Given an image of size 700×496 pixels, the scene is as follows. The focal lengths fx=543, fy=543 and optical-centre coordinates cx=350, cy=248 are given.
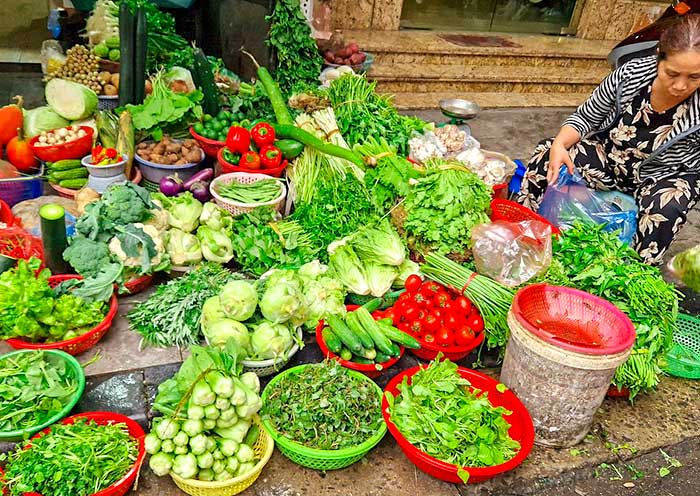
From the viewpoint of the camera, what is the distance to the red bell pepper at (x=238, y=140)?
4.43m

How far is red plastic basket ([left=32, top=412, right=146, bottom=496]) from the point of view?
88.7 inches

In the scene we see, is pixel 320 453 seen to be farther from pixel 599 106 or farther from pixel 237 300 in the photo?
pixel 599 106

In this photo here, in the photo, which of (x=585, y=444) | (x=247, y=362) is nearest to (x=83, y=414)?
(x=247, y=362)

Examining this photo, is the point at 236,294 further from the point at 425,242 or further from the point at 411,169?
the point at 411,169

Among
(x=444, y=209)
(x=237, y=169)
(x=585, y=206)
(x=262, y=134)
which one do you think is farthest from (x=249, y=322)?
(x=585, y=206)

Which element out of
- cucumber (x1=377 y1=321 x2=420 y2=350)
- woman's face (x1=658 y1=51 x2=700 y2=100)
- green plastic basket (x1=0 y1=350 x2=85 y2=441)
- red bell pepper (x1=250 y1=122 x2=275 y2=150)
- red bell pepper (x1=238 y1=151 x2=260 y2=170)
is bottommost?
green plastic basket (x1=0 y1=350 x2=85 y2=441)

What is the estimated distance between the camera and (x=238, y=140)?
4.43m

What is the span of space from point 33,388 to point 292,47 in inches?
168

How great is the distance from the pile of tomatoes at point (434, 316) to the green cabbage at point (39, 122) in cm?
324

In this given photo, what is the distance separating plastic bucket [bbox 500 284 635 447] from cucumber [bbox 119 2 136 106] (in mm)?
3836

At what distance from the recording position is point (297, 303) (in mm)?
2982

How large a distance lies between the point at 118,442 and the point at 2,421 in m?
0.52

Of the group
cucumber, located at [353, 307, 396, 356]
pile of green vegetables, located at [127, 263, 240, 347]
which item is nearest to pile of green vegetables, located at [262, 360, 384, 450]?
cucumber, located at [353, 307, 396, 356]

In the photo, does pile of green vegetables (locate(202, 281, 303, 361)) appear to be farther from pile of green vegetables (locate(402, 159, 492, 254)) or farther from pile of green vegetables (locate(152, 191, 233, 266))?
pile of green vegetables (locate(402, 159, 492, 254))
